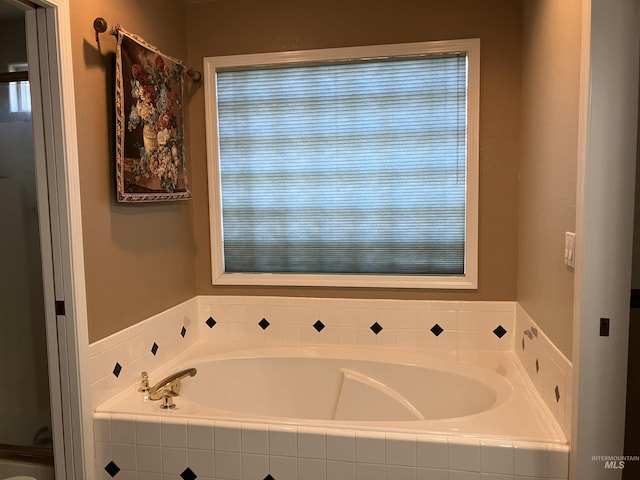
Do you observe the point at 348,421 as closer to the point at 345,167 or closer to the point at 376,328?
the point at 376,328

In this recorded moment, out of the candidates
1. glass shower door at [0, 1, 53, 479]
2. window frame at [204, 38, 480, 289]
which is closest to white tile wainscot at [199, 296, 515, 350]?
window frame at [204, 38, 480, 289]

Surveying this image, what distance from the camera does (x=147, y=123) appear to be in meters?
2.18

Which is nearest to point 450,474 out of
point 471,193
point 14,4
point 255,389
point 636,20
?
point 255,389

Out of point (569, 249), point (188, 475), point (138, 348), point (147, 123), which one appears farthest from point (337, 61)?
point (188, 475)

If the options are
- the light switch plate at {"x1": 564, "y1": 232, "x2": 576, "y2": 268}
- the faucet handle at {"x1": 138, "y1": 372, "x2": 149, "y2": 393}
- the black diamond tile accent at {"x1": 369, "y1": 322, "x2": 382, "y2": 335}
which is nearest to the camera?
the light switch plate at {"x1": 564, "y1": 232, "x2": 576, "y2": 268}

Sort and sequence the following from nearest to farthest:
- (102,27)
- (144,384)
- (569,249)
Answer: (569,249) < (102,27) < (144,384)

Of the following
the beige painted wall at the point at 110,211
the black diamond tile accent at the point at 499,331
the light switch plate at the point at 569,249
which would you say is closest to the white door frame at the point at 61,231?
the beige painted wall at the point at 110,211

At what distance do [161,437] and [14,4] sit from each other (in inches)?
66.1

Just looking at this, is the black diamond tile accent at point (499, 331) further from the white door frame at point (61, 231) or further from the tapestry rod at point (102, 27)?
the tapestry rod at point (102, 27)

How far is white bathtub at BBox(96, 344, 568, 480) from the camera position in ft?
5.66

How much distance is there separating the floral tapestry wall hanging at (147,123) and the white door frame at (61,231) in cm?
24

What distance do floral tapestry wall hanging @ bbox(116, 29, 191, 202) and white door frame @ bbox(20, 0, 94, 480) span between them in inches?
9.4

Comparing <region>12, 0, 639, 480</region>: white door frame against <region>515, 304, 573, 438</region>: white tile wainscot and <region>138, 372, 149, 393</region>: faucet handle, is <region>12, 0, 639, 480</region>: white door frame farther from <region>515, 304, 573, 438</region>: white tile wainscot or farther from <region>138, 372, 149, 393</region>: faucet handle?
<region>138, 372, 149, 393</region>: faucet handle

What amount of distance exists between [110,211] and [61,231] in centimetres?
27
